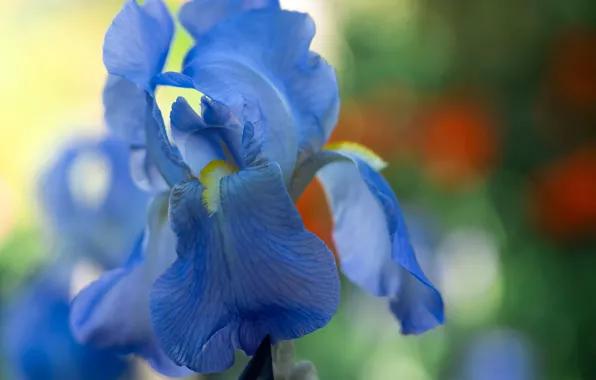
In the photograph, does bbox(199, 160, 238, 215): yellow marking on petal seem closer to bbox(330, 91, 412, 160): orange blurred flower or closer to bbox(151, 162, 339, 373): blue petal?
bbox(151, 162, 339, 373): blue petal

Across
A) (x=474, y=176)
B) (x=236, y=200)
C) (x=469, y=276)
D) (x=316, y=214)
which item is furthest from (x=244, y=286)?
(x=474, y=176)

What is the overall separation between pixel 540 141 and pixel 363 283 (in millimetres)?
986

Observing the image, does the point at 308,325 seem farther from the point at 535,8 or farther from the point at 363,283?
the point at 535,8

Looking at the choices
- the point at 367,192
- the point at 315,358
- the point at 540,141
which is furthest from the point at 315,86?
the point at 540,141

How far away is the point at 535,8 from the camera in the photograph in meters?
1.24

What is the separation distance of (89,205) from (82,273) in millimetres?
51

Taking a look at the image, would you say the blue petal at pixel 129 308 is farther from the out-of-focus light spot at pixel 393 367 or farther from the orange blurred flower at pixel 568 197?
the orange blurred flower at pixel 568 197

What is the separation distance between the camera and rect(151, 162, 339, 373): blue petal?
22 cm

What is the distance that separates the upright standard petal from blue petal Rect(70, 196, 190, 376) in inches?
2.8

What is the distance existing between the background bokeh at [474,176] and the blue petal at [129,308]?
1.90 feet

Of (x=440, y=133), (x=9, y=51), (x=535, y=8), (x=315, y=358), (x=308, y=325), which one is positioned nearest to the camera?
(x=308, y=325)

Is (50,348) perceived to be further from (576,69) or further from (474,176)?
(576,69)

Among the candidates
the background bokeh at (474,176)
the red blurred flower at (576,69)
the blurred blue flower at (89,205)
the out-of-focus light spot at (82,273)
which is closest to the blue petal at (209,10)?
the blurred blue flower at (89,205)

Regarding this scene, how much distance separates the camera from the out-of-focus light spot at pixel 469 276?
0.99 metres
